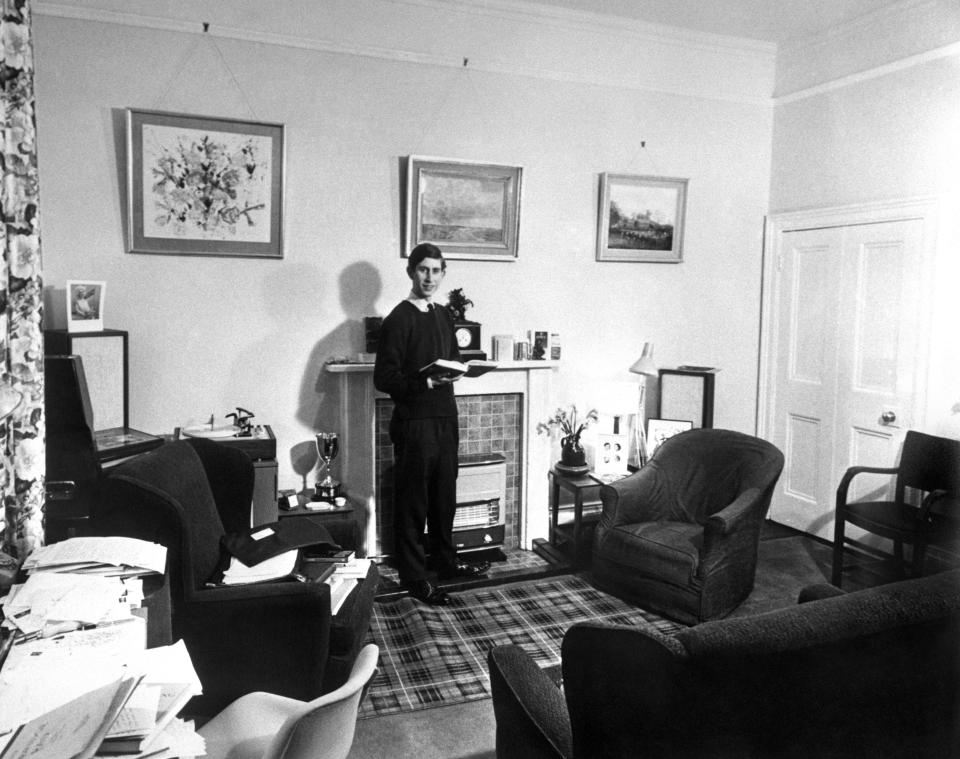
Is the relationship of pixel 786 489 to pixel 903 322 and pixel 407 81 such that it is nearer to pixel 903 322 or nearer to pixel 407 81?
pixel 903 322

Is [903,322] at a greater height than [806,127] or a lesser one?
lesser

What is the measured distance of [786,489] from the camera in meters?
5.68

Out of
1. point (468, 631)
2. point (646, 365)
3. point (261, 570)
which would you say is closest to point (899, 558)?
point (646, 365)

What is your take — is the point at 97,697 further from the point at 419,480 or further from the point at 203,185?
the point at 203,185

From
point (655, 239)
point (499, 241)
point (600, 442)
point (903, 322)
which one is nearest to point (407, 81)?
point (499, 241)

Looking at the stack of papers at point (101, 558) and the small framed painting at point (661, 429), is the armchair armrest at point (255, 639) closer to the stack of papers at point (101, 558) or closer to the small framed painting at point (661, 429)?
the stack of papers at point (101, 558)

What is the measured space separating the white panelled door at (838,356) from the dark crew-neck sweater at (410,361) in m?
2.71

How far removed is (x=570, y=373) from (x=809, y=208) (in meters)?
2.02

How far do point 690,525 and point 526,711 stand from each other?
8.10 feet

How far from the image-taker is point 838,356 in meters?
5.19

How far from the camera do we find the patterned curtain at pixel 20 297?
94.5 inches

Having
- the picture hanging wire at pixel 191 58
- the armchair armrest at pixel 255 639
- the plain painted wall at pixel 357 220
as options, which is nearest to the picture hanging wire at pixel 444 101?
the plain painted wall at pixel 357 220

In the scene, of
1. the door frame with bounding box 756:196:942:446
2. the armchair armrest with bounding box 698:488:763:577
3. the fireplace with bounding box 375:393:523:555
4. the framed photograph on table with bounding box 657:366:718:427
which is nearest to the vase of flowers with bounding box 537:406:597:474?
the fireplace with bounding box 375:393:523:555

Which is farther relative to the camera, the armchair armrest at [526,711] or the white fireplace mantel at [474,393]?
the white fireplace mantel at [474,393]
